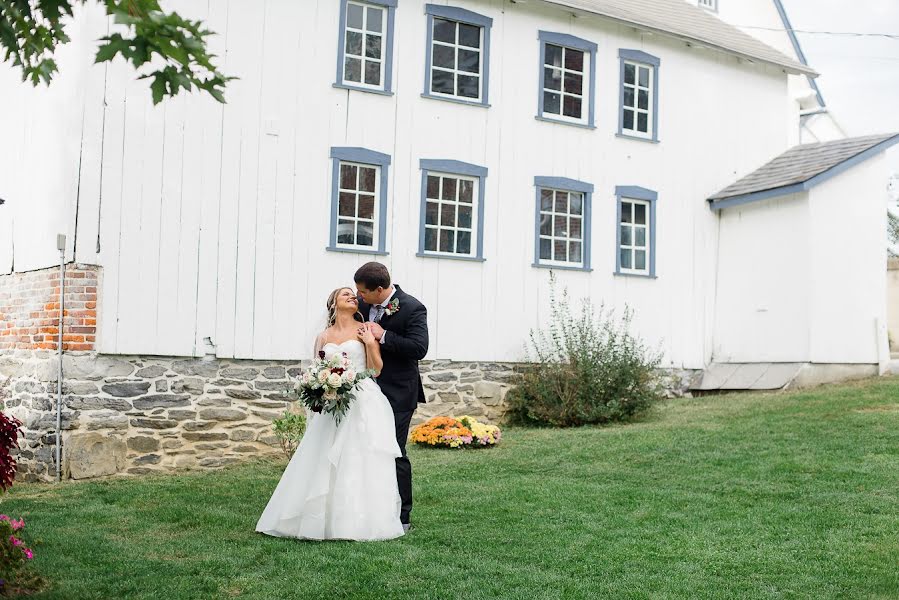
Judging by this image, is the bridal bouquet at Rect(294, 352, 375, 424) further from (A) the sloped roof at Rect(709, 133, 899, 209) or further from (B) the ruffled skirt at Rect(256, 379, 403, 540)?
(A) the sloped roof at Rect(709, 133, 899, 209)

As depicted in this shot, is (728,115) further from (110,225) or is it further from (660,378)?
(110,225)

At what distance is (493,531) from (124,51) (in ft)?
16.0

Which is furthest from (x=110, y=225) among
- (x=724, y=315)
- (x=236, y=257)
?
(x=724, y=315)

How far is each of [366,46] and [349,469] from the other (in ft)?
27.2

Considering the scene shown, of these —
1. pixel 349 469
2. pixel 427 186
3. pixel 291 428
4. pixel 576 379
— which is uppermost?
pixel 427 186

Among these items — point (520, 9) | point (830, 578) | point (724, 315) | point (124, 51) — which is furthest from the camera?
point (724, 315)

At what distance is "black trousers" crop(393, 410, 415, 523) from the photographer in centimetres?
728

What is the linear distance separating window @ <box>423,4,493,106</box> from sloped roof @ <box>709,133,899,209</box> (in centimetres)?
514

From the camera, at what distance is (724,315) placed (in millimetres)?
17125

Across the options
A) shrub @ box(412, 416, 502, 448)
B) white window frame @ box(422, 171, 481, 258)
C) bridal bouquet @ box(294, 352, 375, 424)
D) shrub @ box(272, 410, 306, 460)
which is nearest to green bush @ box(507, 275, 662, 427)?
white window frame @ box(422, 171, 481, 258)

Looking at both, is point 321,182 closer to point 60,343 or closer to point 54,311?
point 54,311

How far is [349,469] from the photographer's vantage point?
6949 mm

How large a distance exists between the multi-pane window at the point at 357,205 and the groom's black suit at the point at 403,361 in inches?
242

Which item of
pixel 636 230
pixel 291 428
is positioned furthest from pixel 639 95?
pixel 291 428
